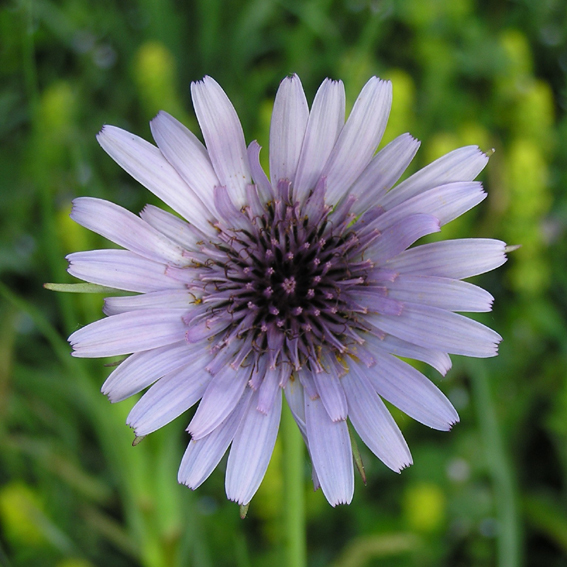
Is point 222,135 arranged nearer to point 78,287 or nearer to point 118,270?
point 118,270

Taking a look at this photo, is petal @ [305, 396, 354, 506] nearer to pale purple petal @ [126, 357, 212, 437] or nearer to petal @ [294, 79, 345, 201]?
pale purple petal @ [126, 357, 212, 437]

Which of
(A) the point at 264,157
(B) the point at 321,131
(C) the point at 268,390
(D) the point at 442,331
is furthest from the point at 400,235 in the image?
(A) the point at 264,157

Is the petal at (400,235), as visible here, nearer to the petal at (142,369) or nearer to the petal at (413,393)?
the petal at (413,393)

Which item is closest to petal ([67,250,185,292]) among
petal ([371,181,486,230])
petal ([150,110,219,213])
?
petal ([150,110,219,213])

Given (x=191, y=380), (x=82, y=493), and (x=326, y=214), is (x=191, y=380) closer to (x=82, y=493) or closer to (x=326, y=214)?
(x=326, y=214)

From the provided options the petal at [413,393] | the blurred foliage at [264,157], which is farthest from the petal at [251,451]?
the blurred foliage at [264,157]

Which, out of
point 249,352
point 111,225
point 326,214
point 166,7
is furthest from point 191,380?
point 166,7
